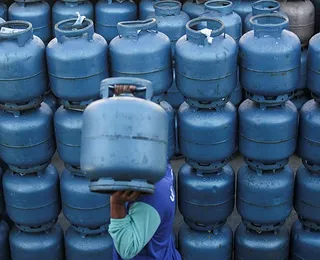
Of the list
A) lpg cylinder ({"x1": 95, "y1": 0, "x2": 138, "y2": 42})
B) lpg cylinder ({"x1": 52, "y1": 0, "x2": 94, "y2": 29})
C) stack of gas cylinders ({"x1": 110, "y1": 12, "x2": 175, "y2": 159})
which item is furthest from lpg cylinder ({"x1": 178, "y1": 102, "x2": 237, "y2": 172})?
lpg cylinder ({"x1": 52, "y1": 0, "x2": 94, "y2": 29})

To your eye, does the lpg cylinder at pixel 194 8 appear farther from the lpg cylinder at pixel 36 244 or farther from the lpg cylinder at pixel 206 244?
the lpg cylinder at pixel 36 244

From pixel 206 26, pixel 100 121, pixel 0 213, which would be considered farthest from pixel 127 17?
pixel 100 121

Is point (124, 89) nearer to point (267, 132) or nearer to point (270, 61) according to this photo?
point (270, 61)

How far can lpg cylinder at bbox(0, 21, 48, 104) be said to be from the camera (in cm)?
264

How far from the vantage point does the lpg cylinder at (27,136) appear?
2.80 meters

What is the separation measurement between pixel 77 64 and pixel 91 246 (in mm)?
928

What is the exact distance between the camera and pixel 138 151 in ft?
5.97

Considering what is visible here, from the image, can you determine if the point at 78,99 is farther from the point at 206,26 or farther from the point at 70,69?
the point at 206,26

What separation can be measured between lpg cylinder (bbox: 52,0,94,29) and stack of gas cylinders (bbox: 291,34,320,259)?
1.89 m

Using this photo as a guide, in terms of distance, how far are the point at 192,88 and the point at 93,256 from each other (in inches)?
38.4

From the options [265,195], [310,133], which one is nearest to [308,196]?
[265,195]

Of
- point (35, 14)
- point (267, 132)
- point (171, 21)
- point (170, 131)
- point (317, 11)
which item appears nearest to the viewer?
point (267, 132)

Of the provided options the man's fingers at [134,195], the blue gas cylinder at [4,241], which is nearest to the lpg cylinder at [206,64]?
the man's fingers at [134,195]

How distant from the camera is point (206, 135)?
110 inches
